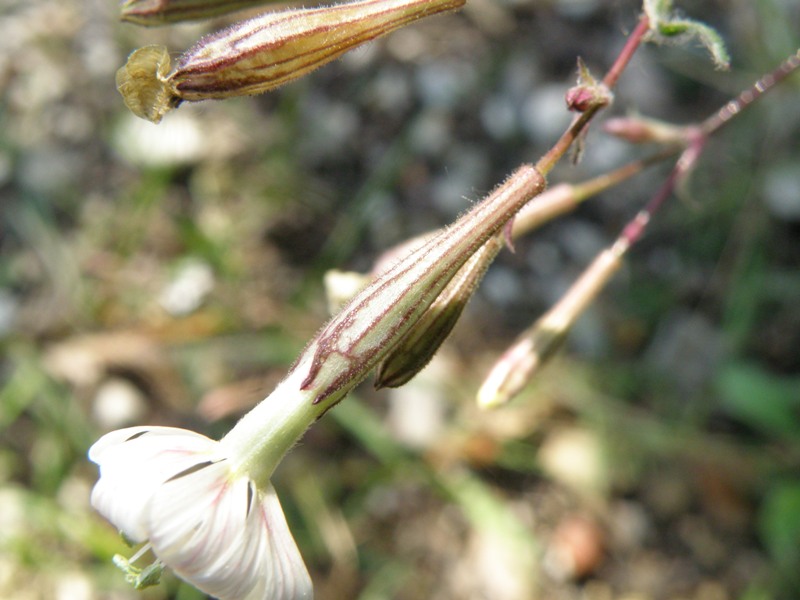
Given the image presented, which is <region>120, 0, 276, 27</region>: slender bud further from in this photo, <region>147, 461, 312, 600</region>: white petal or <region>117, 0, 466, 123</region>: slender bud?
<region>147, 461, 312, 600</region>: white petal

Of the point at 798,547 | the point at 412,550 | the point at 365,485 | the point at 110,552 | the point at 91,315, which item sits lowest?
the point at 798,547

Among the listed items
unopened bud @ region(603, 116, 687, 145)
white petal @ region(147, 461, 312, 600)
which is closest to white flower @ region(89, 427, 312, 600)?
white petal @ region(147, 461, 312, 600)

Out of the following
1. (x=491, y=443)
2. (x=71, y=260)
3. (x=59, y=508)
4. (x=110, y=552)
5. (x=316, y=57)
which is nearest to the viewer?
(x=316, y=57)

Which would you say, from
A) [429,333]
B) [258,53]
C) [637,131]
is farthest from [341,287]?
[637,131]

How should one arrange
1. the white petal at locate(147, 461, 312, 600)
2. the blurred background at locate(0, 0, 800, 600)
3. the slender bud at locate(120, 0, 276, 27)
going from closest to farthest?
the white petal at locate(147, 461, 312, 600)
the slender bud at locate(120, 0, 276, 27)
the blurred background at locate(0, 0, 800, 600)

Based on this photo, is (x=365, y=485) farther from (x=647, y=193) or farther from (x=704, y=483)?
(x=647, y=193)

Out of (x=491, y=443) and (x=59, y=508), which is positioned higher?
(x=59, y=508)

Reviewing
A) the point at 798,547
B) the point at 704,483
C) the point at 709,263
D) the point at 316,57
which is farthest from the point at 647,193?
the point at 316,57

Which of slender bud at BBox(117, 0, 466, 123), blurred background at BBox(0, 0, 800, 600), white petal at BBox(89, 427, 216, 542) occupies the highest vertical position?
slender bud at BBox(117, 0, 466, 123)
